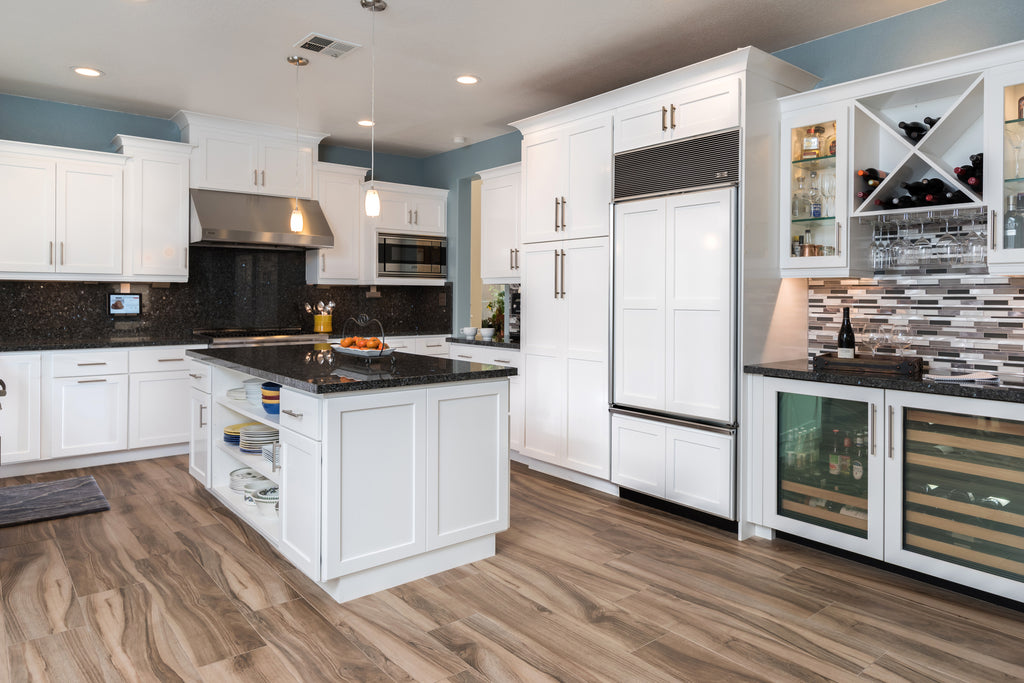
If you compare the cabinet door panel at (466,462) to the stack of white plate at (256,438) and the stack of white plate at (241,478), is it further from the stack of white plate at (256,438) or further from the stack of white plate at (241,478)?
the stack of white plate at (241,478)

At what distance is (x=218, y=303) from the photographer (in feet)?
19.0

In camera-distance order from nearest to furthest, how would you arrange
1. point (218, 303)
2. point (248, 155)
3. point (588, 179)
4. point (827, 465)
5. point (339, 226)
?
point (827, 465), point (588, 179), point (248, 155), point (218, 303), point (339, 226)

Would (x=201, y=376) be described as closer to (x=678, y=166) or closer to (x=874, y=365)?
(x=678, y=166)

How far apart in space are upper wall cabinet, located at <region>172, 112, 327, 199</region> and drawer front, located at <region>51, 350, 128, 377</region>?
149cm

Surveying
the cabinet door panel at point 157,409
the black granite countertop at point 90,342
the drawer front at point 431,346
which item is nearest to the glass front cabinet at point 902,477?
the drawer front at point 431,346

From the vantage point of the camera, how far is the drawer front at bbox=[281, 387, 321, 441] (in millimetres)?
2695

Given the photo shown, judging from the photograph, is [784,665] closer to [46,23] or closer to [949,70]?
[949,70]

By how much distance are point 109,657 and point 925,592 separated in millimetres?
3230

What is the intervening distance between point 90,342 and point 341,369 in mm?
2886

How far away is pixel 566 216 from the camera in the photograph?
4457mm

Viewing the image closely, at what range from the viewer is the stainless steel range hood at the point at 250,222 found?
5.23 m

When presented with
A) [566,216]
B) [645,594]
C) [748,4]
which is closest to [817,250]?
[748,4]

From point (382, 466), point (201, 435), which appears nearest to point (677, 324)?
point (382, 466)

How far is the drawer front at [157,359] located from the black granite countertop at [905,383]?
418 cm
